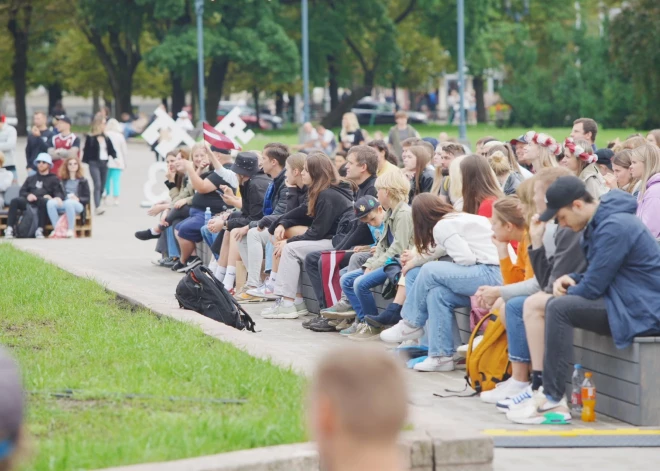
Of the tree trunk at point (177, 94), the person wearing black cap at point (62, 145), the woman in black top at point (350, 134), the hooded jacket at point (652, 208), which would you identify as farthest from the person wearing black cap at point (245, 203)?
the tree trunk at point (177, 94)

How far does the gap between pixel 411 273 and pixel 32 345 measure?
2.99 meters

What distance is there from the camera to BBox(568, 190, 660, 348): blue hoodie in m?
7.28

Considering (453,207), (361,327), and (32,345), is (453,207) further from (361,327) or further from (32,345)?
(32,345)

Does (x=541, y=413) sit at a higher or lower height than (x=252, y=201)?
lower

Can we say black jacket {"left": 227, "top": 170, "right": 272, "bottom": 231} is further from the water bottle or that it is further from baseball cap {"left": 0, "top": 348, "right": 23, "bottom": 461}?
baseball cap {"left": 0, "top": 348, "right": 23, "bottom": 461}

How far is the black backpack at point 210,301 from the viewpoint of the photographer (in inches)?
425

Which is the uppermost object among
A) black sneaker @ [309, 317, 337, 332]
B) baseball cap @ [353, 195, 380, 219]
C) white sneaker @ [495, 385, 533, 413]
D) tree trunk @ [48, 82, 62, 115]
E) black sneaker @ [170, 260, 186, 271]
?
tree trunk @ [48, 82, 62, 115]

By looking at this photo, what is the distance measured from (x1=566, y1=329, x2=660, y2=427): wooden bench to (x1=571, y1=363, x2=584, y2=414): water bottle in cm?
9

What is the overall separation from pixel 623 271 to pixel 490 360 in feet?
4.24

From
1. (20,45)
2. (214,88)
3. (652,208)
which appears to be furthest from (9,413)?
(20,45)

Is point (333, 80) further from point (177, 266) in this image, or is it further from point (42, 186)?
point (177, 266)

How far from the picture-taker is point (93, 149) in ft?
81.7

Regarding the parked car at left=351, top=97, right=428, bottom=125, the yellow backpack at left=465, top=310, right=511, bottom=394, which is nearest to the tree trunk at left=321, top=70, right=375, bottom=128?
the parked car at left=351, top=97, right=428, bottom=125

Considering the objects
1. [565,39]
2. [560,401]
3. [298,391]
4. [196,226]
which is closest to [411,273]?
[560,401]
